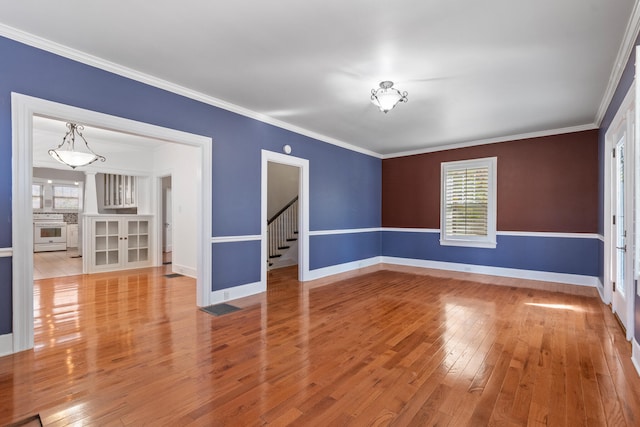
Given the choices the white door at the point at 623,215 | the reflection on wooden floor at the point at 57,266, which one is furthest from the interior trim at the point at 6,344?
the white door at the point at 623,215

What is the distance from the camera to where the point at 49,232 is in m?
10.2

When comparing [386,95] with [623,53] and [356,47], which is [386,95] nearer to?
[356,47]

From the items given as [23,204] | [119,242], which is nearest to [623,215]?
[23,204]

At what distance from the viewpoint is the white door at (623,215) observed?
9.30ft

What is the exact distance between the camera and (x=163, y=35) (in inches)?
106

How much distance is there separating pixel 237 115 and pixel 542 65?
3.77 m

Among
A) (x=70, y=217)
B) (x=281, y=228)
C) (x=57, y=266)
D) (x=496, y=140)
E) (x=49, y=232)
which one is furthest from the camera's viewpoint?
(x=70, y=217)

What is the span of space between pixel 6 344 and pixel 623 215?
6.26 meters

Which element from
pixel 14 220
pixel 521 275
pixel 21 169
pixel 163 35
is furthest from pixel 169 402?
pixel 521 275

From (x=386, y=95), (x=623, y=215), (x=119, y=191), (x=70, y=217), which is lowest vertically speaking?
(x=70, y=217)

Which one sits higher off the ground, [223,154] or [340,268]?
[223,154]

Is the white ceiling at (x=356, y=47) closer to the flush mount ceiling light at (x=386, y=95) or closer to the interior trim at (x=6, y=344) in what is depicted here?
the flush mount ceiling light at (x=386, y=95)

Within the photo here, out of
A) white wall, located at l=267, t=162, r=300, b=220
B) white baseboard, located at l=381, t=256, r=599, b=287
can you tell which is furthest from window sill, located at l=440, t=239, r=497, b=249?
white wall, located at l=267, t=162, r=300, b=220

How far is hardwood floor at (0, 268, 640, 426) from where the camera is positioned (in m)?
1.89
